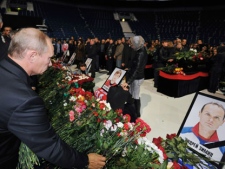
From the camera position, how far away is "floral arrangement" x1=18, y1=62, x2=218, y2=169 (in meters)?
1.10

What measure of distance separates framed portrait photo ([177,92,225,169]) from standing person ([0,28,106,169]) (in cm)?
76

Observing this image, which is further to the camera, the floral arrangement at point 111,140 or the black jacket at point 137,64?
the black jacket at point 137,64

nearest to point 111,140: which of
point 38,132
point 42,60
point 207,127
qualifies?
point 38,132

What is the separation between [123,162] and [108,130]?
28cm

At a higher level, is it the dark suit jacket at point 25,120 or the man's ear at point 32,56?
the man's ear at point 32,56

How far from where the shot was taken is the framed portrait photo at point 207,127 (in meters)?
1.33

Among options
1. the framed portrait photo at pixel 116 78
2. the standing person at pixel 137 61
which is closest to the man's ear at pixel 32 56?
the framed portrait photo at pixel 116 78

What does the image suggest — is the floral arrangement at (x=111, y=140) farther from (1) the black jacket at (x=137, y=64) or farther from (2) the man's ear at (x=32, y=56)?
(1) the black jacket at (x=137, y=64)

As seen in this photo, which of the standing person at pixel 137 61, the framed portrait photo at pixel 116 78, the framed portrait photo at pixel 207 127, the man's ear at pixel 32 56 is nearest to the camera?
the man's ear at pixel 32 56

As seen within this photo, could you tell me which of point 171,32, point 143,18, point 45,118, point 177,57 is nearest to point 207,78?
point 177,57

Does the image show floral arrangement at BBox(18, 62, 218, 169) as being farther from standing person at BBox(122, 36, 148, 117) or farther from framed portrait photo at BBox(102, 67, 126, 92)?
standing person at BBox(122, 36, 148, 117)

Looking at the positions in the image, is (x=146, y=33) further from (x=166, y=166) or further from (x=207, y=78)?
(x=166, y=166)

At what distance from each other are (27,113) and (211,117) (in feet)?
3.83

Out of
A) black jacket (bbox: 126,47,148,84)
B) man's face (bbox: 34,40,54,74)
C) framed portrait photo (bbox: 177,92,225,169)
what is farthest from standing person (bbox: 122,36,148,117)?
man's face (bbox: 34,40,54,74)
